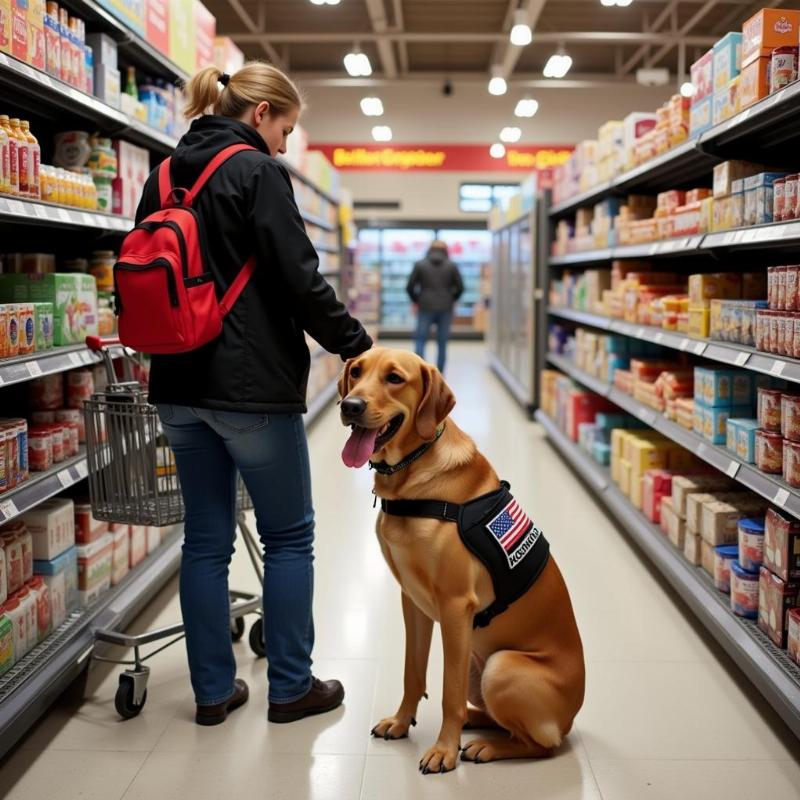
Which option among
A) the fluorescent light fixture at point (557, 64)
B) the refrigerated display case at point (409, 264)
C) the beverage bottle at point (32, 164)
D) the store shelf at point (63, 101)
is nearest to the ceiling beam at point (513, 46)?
the fluorescent light fixture at point (557, 64)

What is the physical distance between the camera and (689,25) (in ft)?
39.3

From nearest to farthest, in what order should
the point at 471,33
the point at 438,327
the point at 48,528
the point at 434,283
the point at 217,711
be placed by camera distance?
1. the point at 217,711
2. the point at 48,528
3. the point at 434,283
4. the point at 438,327
5. the point at 471,33

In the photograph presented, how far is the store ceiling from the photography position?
12359mm

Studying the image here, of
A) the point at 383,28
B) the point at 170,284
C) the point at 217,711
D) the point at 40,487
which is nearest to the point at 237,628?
the point at 217,711

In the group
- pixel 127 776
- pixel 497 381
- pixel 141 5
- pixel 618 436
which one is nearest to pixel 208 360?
pixel 127 776

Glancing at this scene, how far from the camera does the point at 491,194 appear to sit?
17203 mm

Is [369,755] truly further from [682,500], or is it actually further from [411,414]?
[682,500]

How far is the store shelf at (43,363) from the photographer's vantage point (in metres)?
2.55

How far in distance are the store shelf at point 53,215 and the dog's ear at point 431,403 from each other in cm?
122

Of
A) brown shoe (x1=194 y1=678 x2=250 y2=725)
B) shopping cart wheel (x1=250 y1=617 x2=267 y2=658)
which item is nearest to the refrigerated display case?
shopping cart wheel (x1=250 y1=617 x2=267 y2=658)

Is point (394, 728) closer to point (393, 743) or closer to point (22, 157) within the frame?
point (393, 743)

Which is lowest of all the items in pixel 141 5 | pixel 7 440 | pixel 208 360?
pixel 7 440

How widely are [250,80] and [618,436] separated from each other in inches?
130

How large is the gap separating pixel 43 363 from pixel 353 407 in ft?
3.72
